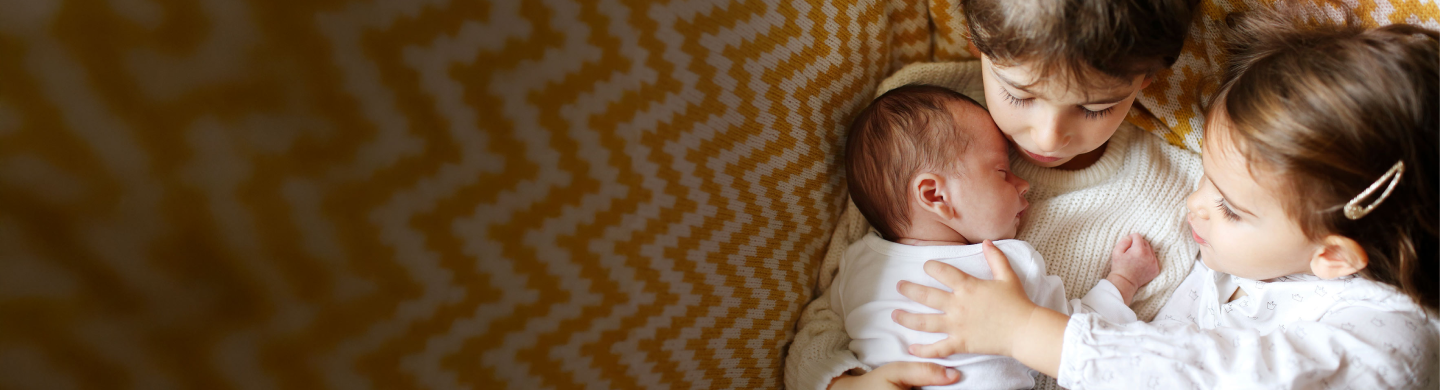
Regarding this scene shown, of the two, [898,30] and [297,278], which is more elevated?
[898,30]

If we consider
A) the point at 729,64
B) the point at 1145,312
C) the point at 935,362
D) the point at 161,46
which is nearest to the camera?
the point at 161,46

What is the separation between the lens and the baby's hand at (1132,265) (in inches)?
39.7

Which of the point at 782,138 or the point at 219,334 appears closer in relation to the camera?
the point at 219,334

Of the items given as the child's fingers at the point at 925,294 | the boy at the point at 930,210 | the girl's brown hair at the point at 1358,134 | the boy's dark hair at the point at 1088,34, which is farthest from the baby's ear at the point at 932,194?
the girl's brown hair at the point at 1358,134

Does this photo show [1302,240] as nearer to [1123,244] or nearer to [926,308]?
[1123,244]

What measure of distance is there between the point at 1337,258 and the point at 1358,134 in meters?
0.16

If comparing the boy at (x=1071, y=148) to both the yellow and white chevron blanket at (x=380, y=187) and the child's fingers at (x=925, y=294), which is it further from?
the yellow and white chevron blanket at (x=380, y=187)

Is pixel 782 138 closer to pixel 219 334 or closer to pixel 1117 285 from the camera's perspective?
pixel 1117 285

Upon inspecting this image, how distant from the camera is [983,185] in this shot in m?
0.97

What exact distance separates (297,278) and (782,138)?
Result: 1.90ft

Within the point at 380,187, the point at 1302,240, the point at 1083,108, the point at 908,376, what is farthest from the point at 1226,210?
the point at 380,187

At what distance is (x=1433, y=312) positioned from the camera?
76 cm

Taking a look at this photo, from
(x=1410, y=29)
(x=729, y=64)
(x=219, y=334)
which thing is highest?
(x=729, y=64)

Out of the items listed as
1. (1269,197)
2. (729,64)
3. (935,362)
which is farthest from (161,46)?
(1269,197)
